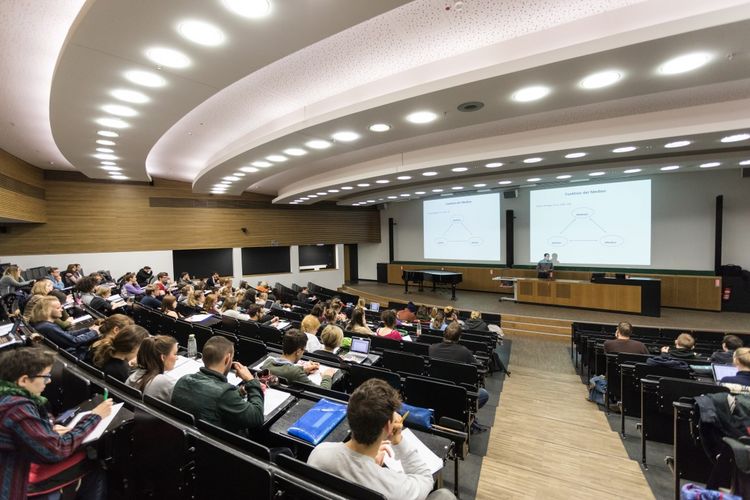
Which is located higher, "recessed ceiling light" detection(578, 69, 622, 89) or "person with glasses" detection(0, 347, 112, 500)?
"recessed ceiling light" detection(578, 69, 622, 89)

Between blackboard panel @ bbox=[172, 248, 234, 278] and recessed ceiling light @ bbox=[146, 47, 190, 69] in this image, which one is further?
blackboard panel @ bbox=[172, 248, 234, 278]

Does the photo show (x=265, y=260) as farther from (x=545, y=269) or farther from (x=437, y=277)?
(x=545, y=269)

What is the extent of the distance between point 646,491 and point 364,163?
813cm

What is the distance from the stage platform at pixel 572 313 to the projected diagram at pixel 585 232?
8.18 ft

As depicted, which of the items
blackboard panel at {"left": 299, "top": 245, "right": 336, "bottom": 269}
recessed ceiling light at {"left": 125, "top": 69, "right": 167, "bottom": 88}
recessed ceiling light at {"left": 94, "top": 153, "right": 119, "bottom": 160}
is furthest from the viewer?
blackboard panel at {"left": 299, "top": 245, "right": 336, "bottom": 269}

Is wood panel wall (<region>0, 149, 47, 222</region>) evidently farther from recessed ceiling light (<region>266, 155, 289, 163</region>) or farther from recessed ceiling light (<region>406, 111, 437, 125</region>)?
recessed ceiling light (<region>406, 111, 437, 125</region>)

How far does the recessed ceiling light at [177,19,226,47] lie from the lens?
2.70 m

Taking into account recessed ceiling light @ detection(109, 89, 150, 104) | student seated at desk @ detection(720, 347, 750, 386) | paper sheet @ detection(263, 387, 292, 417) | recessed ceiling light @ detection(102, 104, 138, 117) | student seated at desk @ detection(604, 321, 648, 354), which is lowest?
student seated at desk @ detection(604, 321, 648, 354)

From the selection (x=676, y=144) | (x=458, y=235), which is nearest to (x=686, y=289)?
(x=676, y=144)

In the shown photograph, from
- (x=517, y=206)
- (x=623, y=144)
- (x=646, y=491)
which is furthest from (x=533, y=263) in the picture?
(x=646, y=491)

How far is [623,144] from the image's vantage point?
19.5 feet

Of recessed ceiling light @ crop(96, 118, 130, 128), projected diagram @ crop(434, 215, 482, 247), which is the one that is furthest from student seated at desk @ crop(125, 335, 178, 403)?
projected diagram @ crop(434, 215, 482, 247)

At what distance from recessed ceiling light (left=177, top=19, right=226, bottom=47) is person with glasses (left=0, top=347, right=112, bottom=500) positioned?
253 centimetres

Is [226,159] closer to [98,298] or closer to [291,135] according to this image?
[291,135]
